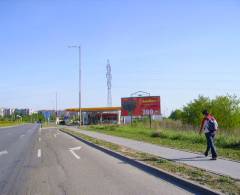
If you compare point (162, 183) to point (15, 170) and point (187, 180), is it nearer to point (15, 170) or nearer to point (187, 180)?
point (187, 180)

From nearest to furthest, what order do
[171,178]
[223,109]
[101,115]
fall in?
[171,178] < [223,109] < [101,115]

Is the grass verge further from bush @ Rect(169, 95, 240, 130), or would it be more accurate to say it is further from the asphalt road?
bush @ Rect(169, 95, 240, 130)

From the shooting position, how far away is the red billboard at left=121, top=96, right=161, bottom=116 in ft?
161

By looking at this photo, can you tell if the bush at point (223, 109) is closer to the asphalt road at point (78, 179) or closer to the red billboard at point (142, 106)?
the red billboard at point (142, 106)

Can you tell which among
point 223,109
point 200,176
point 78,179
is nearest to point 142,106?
point 223,109

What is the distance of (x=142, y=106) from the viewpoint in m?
50.1

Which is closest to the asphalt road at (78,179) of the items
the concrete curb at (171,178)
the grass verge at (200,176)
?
the concrete curb at (171,178)

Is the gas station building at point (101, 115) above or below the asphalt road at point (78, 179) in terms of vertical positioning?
above

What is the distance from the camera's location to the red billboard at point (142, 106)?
48938mm

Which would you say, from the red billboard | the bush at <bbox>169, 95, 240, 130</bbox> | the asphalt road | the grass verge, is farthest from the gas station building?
the grass verge

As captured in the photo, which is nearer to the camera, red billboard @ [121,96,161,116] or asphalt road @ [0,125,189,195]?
asphalt road @ [0,125,189,195]

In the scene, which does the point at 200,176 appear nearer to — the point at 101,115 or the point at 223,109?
the point at 223,109

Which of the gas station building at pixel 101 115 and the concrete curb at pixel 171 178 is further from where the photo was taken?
the gas station building at pixel 101 115

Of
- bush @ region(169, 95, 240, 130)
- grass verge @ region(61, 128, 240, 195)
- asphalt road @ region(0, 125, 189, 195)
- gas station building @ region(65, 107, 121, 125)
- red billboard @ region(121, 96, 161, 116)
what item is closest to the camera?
grass verge @ region(61, 128, 240, 195)
